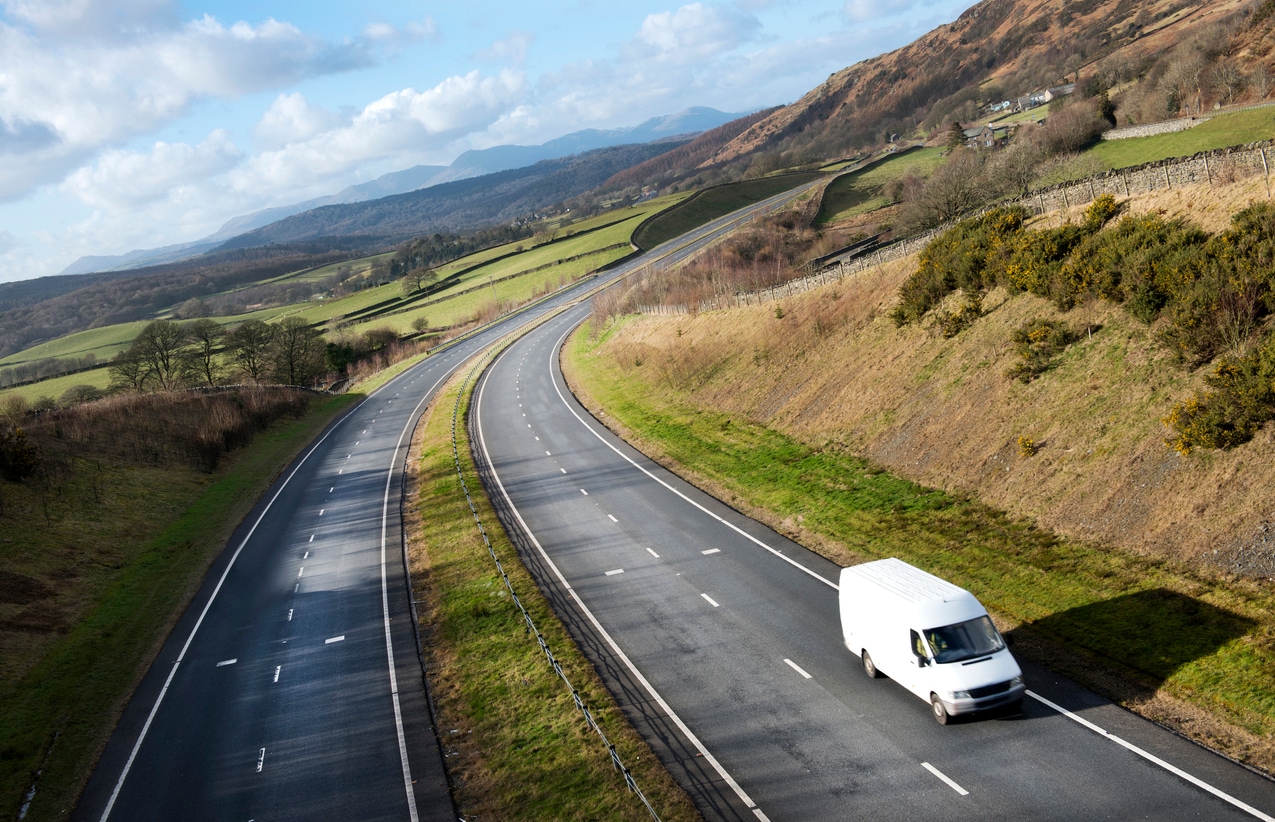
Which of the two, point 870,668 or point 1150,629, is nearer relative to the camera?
point 1150,629

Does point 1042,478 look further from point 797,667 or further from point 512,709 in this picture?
point 512,709

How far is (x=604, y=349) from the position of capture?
2586 inches

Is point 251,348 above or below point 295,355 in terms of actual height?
above

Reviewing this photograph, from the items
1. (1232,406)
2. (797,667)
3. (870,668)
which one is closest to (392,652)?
(797,667)

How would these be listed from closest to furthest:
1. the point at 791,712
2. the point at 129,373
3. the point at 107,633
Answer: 1. the point at 791,712
2. the point at 107,633
3. the point at 129,373

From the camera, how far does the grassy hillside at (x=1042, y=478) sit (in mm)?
14914

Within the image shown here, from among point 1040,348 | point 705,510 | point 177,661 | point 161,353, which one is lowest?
point 705,510

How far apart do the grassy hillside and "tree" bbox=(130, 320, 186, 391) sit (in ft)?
191

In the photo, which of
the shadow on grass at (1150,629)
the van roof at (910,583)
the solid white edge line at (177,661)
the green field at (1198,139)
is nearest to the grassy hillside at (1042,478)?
the shadow on grass at (1150,629)

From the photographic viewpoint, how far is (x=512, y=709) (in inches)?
691

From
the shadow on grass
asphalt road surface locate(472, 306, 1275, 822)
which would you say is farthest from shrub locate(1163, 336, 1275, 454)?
asphalt road surface locate(472, 306, 1275, 822)

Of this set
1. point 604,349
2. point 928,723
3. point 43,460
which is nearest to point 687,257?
point 604,349

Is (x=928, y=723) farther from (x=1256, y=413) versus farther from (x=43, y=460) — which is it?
(x=43, y=460)

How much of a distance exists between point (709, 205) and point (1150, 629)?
12637 cm
